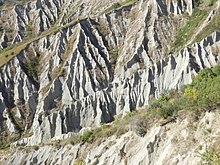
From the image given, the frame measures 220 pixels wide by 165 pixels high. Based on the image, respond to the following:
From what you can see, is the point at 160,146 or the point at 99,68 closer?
the point at 160,146

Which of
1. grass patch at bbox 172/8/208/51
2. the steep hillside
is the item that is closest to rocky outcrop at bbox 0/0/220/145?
the steep hillside

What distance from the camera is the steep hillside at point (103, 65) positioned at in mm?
79881

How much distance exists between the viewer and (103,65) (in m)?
97.8

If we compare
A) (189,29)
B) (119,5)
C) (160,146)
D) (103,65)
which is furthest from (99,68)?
(160,146)

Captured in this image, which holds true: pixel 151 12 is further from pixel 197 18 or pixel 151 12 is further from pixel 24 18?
pixel 24 18

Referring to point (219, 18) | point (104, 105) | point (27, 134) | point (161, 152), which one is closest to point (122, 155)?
point (161, 152)

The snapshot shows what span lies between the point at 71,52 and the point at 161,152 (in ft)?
236

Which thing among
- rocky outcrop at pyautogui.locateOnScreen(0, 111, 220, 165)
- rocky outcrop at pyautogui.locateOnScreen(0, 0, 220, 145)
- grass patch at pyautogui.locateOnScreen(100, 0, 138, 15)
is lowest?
rocky outcrop at pyautogui.locateOnScreen(0, 111, 220, 165)

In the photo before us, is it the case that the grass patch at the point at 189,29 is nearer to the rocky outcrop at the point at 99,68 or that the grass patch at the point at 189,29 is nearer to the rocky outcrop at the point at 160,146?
the rocky outcrop at the point at 99,68

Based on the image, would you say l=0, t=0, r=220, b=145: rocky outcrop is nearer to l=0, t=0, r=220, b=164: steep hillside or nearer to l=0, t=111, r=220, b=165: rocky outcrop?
l=0, t=0, r=220, b=164: steep hillside

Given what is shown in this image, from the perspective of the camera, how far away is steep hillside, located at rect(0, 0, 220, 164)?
262 feet

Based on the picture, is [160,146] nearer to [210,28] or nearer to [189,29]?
[210,28]

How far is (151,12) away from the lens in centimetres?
10656

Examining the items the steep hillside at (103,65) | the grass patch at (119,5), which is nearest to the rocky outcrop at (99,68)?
the steep hillside at (103,65)
